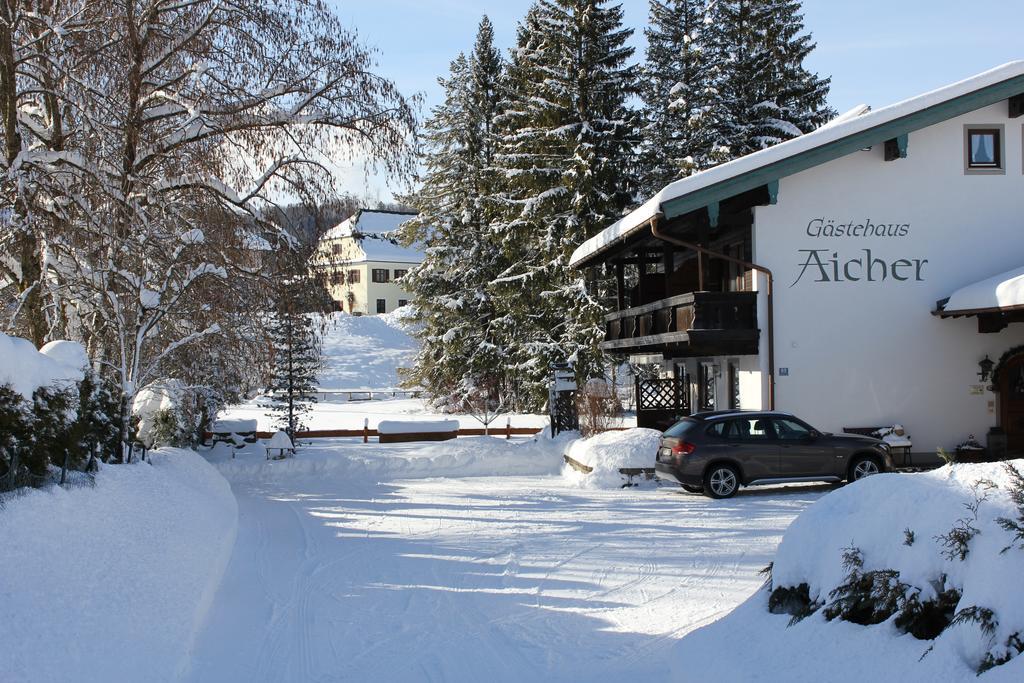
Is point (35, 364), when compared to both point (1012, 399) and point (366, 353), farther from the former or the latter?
point (366, 353)

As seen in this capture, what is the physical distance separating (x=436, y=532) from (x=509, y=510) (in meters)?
2.56

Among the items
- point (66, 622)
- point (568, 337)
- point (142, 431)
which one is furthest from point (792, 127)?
point (66, 622)

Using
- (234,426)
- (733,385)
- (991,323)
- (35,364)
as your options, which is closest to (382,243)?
(234,426)

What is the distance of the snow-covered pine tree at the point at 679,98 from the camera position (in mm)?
39281

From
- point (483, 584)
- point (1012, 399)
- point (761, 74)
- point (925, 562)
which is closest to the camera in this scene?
point (925, 562)

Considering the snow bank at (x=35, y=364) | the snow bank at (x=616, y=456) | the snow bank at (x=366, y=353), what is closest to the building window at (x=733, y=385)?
the snow bank at (x=616, y=456)

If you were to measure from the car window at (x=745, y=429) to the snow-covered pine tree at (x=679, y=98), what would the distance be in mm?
18888

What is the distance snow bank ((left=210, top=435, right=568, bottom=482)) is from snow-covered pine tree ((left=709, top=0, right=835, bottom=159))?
20.1 metres

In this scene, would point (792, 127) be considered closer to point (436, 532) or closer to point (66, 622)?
point (436, 532)

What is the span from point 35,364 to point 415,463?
15.3 metres

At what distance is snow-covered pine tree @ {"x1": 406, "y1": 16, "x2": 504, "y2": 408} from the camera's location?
42531mm

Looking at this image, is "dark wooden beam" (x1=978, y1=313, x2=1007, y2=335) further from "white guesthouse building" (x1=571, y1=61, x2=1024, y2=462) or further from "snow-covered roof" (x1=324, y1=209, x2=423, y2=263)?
"snow-covered roof" (x1=324, y1=209, x2=423, y2=263)

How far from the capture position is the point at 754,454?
17109mm

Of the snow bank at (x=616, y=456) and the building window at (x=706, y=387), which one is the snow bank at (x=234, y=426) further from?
the building window at (x=706, y=387)
